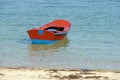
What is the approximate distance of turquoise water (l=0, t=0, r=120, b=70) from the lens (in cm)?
1598

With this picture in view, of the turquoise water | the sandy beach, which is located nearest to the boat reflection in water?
the turquoise water

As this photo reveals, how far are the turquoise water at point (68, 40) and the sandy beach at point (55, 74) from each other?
1.59m

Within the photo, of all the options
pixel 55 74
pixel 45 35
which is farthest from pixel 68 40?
pixel 55 74

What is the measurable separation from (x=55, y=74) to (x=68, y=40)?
7.78m

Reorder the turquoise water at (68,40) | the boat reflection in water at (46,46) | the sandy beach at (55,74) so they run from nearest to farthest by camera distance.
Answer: the sandy beach at (55,74), the turquoise water at (68,40), the boat reflection in water at (46,46)

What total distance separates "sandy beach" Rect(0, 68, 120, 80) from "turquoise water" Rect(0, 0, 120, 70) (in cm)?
159

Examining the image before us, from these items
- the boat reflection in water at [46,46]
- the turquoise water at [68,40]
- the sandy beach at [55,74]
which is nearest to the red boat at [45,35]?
the boat reflection in water at [46,46]

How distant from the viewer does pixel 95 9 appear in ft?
115

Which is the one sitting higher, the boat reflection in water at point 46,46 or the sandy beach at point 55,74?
the sandy beach at point 55,74

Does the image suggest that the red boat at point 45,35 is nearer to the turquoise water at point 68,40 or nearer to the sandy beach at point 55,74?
the turquoise water at point 68,40

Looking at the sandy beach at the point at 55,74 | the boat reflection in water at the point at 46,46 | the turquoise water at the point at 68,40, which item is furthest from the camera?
the boat reflection in water at the point at 46,46

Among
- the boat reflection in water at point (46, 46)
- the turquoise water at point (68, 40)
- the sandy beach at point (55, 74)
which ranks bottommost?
the boat reflection in water at point (46, 46)

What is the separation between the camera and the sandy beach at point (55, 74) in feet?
41.2

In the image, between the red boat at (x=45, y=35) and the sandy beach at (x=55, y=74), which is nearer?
the sandy beach at (x=55, y=74)
